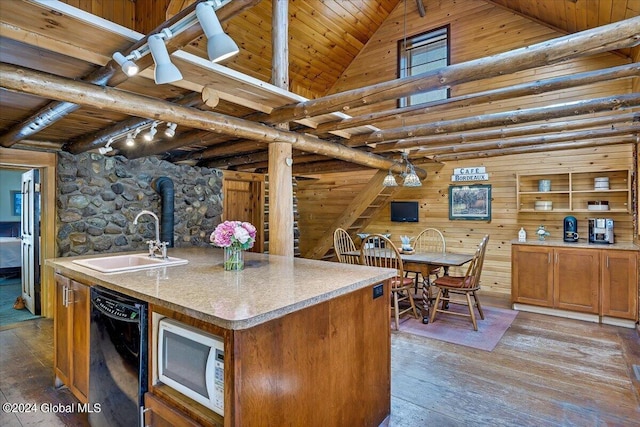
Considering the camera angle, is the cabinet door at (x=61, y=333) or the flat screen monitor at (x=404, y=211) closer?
the cabinet door at (x=61, y=333)

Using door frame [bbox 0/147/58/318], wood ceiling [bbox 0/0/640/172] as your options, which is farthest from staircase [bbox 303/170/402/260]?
door frame [bbox 0/147/58/318]

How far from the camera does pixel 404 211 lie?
6465 mm

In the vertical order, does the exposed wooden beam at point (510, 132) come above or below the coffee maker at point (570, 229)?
above

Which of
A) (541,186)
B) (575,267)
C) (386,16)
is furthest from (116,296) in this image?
(386,16)

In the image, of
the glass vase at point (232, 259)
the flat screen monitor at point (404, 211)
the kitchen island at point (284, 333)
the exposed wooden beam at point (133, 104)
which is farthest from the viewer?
the flat screen monitor at point (404, 211)

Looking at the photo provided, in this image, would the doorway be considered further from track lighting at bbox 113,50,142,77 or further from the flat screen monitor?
the flat screen monitor

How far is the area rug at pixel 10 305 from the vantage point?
4261mm

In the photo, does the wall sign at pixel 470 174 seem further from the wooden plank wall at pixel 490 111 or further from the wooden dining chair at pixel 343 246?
the wooden dining chair at pixel 343 246

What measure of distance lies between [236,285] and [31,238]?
4.24 metres

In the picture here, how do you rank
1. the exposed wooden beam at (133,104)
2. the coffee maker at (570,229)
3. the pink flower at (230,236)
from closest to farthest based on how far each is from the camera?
the exposed wooden beam at (133,104) → the pink flower at (230,236) → the coffee maker at (570,229)

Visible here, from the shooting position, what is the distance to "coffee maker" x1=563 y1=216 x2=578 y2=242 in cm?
454

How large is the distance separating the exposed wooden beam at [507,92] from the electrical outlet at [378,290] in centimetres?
160

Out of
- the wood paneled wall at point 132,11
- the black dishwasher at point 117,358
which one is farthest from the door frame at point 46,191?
the black dishwasher at point 117,358

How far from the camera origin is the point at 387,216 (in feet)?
22.2
